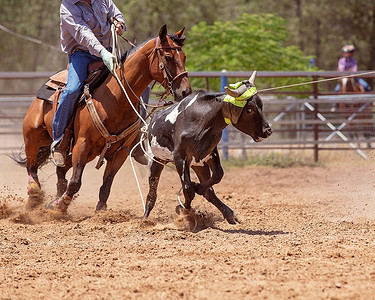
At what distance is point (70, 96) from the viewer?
6.92m

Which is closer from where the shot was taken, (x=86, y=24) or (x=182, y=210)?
(x=182, y=210)

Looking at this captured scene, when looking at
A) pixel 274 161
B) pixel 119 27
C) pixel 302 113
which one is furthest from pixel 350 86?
pixel 119 27

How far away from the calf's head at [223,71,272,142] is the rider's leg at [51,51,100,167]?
6.18ft

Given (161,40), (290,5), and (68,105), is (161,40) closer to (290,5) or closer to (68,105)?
(68,105)

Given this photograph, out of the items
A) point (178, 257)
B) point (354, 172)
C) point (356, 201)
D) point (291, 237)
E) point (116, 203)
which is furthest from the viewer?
point (354, 172)

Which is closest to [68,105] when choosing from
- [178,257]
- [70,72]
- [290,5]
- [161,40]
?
[70,72]

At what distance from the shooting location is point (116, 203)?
28.4ft

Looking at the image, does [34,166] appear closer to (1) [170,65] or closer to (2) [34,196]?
(2) [34,196]

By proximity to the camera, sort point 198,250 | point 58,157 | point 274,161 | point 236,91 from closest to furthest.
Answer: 1. point 198,250
2. point 236,91
3. point 58,157
4. point 274,161

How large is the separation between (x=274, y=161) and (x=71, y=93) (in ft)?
21.4

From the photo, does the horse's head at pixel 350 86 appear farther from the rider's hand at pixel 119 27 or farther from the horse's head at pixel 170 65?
the horse's head at pixel 170 65

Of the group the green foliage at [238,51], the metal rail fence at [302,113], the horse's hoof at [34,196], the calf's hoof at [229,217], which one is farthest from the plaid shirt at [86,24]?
the green foliage at [238,51]

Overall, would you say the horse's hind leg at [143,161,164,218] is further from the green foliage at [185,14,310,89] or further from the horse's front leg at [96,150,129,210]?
the green foliage at [185,14,310,89]

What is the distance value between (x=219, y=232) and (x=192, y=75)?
641 cm
